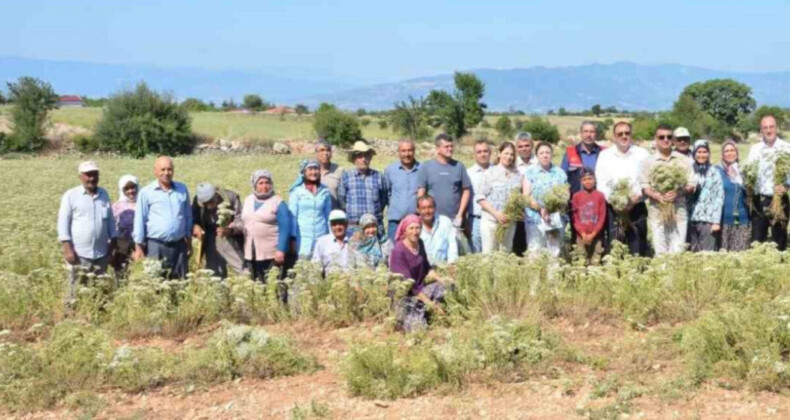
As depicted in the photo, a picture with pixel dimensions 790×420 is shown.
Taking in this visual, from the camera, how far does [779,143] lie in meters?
9.55

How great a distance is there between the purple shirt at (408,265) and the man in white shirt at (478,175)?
6.95 feet

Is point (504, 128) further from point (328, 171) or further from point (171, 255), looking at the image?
point (171, 255)

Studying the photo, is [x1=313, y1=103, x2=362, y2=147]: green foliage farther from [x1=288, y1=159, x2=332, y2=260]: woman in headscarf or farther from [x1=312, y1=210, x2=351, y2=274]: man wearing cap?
[x1=312, y1=210, x2=351, y2=274]: man wearing cap

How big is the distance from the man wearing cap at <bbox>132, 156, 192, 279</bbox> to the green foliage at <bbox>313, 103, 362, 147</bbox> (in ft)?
191

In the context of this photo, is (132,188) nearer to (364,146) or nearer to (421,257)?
(364,146)

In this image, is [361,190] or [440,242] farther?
[361,190]

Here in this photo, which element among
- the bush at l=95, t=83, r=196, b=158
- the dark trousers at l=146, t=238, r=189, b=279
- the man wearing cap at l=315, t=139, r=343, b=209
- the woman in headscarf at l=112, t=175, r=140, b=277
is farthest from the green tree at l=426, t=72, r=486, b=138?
the dark trousers at l=146, t=238, r=189, b=279

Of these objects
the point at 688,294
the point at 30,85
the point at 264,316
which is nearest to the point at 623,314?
the point at 688,294

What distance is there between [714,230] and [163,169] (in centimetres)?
598

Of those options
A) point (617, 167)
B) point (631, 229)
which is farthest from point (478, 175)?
point (631, 229)

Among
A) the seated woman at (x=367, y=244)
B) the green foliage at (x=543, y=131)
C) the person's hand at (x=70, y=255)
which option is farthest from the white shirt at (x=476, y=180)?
the green foliage at (x=543, y=131)

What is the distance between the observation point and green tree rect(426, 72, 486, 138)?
84.1 m

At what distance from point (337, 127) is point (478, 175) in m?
59.6

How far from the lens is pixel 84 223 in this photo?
26.3 ft
